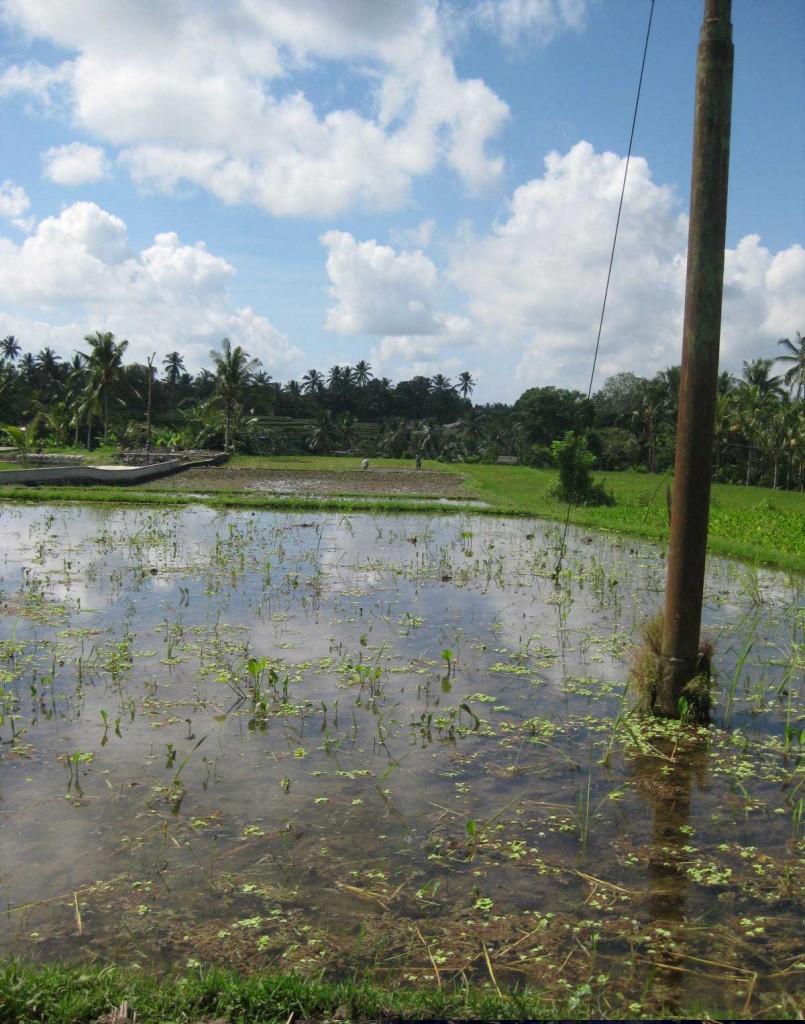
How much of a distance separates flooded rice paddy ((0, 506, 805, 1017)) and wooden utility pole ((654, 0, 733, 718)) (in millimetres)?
816

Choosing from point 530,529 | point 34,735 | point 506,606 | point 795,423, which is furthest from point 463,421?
point 34,735

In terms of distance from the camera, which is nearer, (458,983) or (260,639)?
(458,983)

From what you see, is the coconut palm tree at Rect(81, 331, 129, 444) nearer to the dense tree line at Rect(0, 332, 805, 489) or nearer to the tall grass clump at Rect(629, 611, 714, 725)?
the dense tree line at Rect(0, 332, 805, 489)

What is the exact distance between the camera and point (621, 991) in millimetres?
2523

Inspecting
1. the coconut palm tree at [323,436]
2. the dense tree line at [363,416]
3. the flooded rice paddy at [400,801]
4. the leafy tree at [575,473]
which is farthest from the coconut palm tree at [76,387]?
the flooded rice paddy at [400,801]

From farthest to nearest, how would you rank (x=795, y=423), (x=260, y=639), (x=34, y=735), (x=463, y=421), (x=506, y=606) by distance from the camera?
1. (x=463, y=421)
2. (x=795, y=423)
3. (x=506, y=606)
4. (x=260, y=639)
5. (x=34, y=735)

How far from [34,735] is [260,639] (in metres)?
2.35

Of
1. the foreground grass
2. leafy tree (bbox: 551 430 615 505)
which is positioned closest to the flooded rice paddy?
the foreground grass

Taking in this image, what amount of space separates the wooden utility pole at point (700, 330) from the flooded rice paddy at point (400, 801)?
0.82 m

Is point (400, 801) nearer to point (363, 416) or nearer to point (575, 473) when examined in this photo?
point (575, 473)

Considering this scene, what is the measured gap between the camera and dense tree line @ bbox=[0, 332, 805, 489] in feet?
140

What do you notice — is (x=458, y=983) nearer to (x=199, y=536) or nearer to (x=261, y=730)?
(x=261, y=730)

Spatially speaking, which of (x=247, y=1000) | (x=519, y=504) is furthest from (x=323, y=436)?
(x=247, y=1000)

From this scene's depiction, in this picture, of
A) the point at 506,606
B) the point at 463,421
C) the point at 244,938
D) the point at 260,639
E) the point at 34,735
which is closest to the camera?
the point at 244,938
